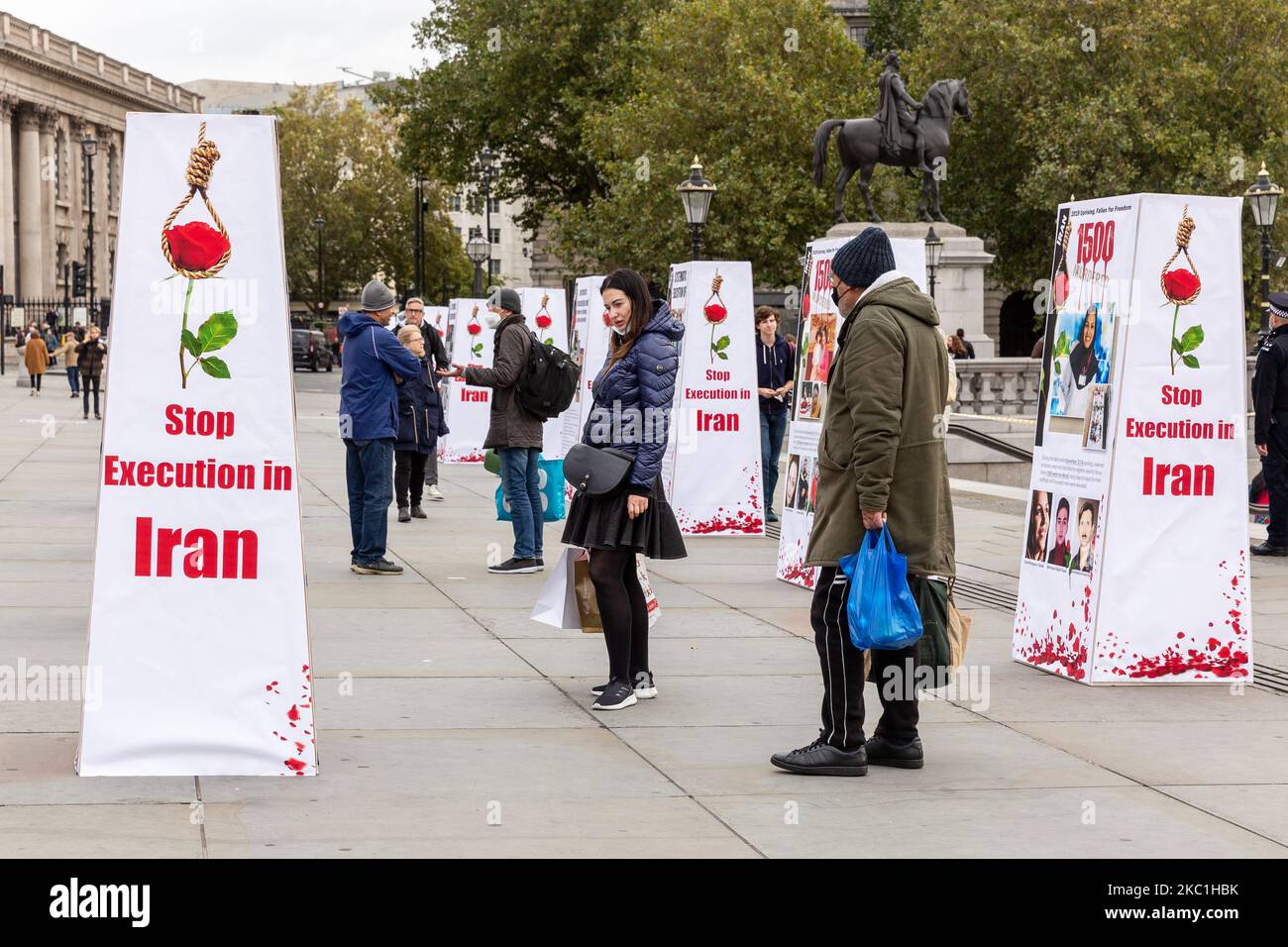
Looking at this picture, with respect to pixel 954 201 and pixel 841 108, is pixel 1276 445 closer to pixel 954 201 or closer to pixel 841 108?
pixel 841 108

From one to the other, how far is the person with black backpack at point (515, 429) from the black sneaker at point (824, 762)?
622 centimetres

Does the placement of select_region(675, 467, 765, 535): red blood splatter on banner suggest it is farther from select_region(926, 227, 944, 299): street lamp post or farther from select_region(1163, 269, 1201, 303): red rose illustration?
select_region(926, 227, 944, 299): street lamp post

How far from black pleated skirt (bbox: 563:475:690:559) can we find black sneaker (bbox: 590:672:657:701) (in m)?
0.57

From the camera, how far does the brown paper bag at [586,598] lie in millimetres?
8469

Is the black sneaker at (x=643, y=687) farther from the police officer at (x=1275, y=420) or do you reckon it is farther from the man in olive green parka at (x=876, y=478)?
the police officer at (x=1275, y=420)

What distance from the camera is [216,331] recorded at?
6391 mm

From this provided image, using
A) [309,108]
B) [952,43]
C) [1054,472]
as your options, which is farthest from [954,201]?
[309,108]

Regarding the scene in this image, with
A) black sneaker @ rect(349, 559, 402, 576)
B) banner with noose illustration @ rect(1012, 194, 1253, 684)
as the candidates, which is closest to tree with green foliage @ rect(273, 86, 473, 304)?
black sneaker @ rect(349, 559, 402, 576)

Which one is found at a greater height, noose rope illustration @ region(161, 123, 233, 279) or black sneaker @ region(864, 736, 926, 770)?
noose rope illustration @ region(161, 123, 233, 279)

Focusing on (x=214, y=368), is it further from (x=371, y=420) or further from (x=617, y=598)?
(x=371, y=420)

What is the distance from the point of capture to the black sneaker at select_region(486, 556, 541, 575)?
13055 millimetres

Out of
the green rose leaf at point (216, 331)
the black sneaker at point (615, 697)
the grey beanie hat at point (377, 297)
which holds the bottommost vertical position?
the black sneaker at point (615, 697)

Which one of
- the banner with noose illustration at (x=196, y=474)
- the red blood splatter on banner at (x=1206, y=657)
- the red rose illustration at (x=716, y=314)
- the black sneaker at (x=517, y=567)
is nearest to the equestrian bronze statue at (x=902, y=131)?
the red rose illustration at (x=716, y=314)
